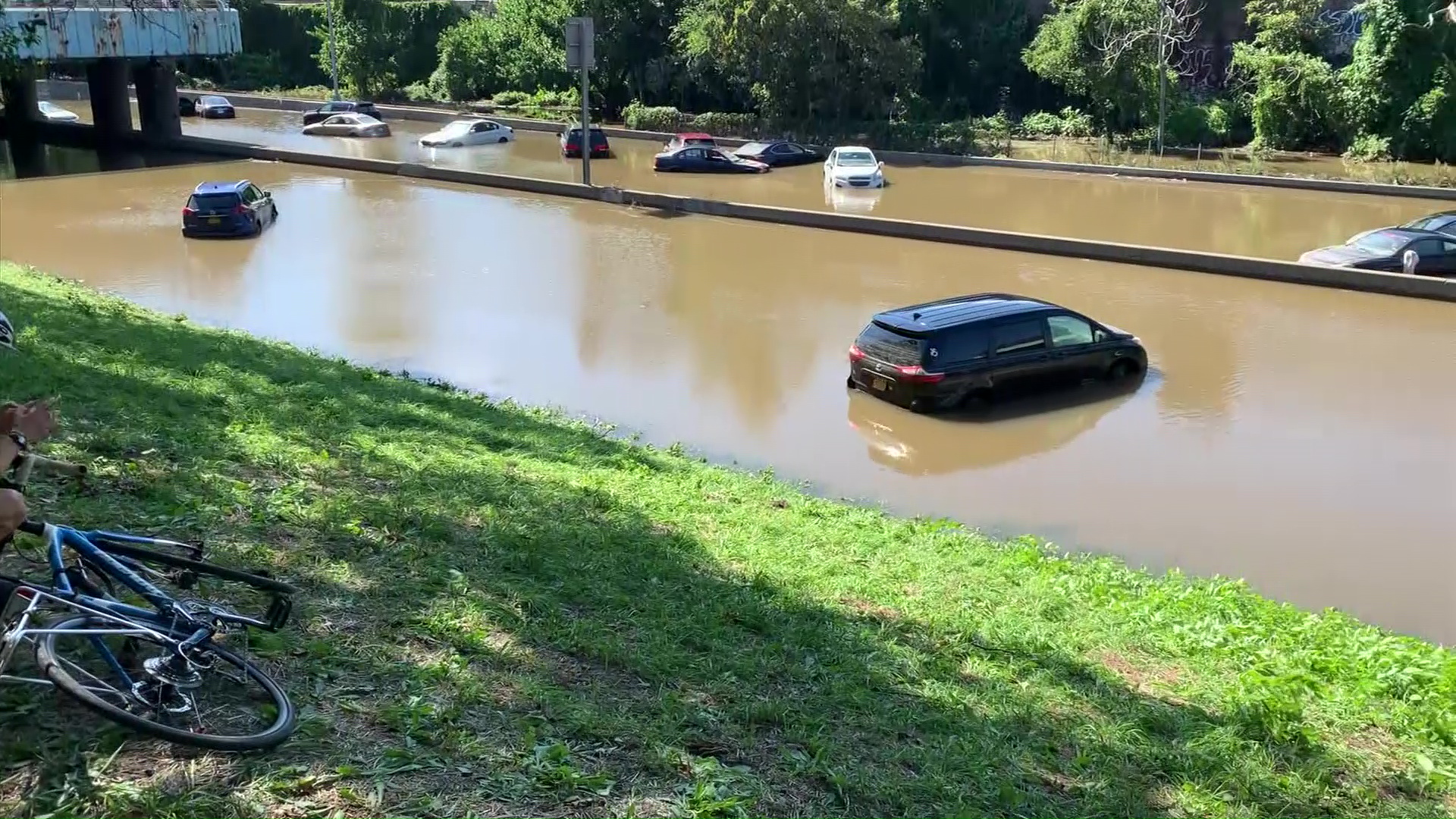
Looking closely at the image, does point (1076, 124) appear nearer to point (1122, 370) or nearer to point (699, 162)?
point (699, 162)

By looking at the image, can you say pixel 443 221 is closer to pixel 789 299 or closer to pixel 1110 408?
pixel 789 299

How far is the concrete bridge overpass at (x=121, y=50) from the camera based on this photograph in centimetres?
3894

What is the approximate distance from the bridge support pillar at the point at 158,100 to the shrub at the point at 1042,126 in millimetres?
33052

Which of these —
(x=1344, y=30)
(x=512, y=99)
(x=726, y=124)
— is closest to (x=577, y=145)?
(x=726, y=124)

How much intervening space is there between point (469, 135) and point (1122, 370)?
35.7 metres

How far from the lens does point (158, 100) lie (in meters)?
43.8

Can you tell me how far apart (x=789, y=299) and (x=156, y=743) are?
18.0 meters

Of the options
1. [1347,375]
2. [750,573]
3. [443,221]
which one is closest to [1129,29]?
[443,221]

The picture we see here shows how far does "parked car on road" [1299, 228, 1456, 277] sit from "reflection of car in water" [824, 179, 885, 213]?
12473 mm

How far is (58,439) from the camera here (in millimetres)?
7934

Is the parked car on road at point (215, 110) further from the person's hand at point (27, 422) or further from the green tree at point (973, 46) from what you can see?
the person's hand at point (27, 422)

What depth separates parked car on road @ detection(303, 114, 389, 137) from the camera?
49438mm

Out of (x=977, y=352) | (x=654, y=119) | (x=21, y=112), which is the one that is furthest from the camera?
(x=654, y=119)

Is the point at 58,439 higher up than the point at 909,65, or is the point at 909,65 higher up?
the point at 909,65
